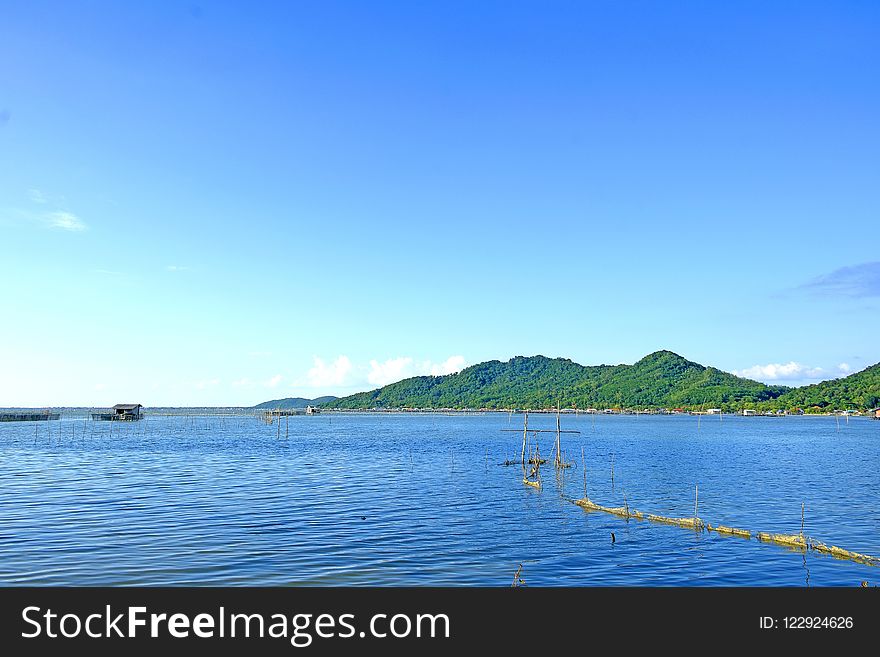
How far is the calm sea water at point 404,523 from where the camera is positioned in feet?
94.5

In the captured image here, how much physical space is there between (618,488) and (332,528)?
102 feet

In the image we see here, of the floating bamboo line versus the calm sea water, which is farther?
the floating bamboo line

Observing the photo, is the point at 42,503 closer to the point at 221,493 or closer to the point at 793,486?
the point at 221,493

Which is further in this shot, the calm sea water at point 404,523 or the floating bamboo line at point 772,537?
the floating bamboo line at point 772,537

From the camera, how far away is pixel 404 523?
40.9m

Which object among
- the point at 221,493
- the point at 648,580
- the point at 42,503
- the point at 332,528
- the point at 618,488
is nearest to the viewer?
the point at 648,580

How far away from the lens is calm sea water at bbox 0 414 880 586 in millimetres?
28797

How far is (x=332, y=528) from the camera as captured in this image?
127ft

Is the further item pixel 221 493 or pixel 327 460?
pixel 327 460

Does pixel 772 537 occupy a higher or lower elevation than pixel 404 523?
higher

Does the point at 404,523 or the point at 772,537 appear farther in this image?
the point at 404,523
